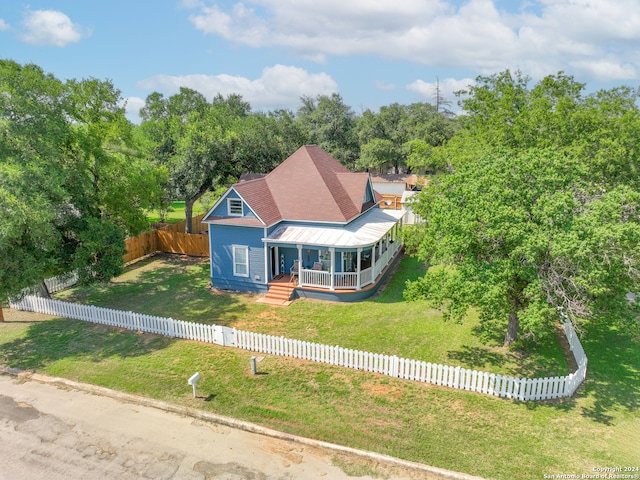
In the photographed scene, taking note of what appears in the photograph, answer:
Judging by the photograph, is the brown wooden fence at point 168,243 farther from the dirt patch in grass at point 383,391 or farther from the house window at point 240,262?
the dirt patch in grass at point 383,391

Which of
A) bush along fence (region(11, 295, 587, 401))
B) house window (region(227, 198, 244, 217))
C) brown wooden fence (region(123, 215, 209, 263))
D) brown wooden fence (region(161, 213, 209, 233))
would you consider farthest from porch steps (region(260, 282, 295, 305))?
brown wooden fence (region(161, 213, 209, 233))

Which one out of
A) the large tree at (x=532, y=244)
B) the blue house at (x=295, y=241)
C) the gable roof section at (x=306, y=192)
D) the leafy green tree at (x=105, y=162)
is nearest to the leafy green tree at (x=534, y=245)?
the large tree at (x=532, y=244)

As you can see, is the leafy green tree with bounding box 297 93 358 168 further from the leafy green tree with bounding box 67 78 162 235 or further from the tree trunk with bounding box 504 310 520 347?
the tree trunk with bounding box 504 310 520 347

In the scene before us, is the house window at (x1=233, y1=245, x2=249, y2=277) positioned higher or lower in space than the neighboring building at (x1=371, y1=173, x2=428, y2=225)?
lower

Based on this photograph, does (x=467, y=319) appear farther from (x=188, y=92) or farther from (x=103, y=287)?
(x=188, y=92)

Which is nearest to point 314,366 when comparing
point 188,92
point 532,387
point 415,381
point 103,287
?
point 415,381

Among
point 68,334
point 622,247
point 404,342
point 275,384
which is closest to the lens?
point 622,247
